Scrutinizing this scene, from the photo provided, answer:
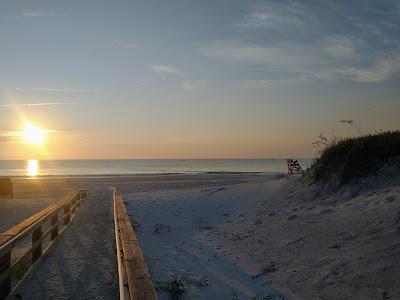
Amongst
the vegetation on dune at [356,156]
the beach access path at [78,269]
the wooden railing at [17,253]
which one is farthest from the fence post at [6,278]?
the vegetation on dune at [356,156]

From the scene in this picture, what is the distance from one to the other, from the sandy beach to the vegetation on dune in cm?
52

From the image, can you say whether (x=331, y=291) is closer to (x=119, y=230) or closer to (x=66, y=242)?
(x=119, y=230)

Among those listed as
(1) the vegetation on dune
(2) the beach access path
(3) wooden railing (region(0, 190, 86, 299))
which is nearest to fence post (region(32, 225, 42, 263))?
(3) wooden railing (region(0, 190, 86, 299))

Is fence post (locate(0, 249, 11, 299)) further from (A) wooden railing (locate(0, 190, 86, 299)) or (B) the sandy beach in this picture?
(B) the sandy beach

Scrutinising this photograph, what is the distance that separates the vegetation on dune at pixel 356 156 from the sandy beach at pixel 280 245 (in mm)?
519

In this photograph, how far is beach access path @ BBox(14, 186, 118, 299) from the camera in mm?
5590

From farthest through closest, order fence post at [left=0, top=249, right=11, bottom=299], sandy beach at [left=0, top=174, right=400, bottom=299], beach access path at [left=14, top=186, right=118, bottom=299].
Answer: sandy beach at [left=0, top=174, right=400, bottom=299] < beach access path at [left=14, top=186, right=118, bottom=299] < fence post at [left=0, top=249, right=11, bottom=299]

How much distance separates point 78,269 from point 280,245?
393 cm

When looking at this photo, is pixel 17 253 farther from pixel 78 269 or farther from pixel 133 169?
pixel 133 169

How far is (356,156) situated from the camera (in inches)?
448

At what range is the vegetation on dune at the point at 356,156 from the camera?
1073 cm

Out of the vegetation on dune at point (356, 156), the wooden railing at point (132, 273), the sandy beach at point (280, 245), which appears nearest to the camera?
the wooden railing at point (132, 273)

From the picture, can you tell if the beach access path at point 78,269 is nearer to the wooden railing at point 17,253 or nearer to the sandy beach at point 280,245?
the sandy beach at point 280,245

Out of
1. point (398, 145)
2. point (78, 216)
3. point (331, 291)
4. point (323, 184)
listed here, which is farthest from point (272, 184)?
point (331, 291)
